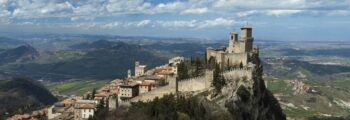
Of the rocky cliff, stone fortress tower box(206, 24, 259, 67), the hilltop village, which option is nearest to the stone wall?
the hilltop village

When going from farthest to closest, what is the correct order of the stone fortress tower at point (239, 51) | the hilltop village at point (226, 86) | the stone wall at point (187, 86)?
the stone fortress tower at point (239, 51) → the stone wall at point (187, 86) → the hilltop village at point (226, 86)

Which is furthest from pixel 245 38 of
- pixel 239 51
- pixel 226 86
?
pixel 226 86

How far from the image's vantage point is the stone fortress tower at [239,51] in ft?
342

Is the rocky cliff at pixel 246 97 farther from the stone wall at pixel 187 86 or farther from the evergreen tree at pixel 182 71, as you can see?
the evergreen tree at pixel 182 71

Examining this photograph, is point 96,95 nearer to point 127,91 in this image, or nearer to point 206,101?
point 127,91

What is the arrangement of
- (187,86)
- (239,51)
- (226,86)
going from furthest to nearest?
1. (239,51)
2. (187,86)
3. (226,86)

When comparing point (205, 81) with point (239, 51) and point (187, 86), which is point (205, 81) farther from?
point (239, 51)

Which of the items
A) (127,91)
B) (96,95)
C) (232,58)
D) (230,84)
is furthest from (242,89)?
(96,95)

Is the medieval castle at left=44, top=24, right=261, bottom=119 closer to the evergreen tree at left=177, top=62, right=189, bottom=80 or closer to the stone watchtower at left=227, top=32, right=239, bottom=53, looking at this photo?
the stone watchtower at left=227, top=32, right=239, bottom=53

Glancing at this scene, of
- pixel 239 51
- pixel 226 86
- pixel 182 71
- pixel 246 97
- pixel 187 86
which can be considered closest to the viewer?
pixel 226 86

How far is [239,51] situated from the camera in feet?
349

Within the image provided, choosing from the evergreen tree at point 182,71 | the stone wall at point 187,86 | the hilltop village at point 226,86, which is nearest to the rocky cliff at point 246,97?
the hilltop village at point 226,86

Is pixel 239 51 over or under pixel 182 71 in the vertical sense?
over

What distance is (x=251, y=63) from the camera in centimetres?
10238
